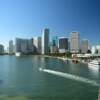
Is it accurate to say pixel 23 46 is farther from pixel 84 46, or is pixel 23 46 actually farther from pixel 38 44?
pixel 84 46

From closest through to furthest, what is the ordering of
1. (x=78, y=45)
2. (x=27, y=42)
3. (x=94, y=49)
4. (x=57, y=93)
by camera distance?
(x=57, y=93) < (x=94, y=49) < (x=78, y=45) < (x=27, y=42)

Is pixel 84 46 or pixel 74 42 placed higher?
pixel 74 42

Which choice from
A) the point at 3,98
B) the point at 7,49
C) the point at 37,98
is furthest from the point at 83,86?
the point at 7,49

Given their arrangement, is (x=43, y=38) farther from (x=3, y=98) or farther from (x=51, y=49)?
(x=3, y=98)

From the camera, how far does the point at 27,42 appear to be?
348ft

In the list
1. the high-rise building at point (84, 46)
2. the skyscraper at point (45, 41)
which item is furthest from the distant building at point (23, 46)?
the high-rise building at point (84, 46)

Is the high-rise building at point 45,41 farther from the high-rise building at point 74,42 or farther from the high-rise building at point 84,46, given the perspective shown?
the high-rise building at point 84,46

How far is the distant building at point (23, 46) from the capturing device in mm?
102562

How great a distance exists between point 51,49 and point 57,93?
86.4 metres

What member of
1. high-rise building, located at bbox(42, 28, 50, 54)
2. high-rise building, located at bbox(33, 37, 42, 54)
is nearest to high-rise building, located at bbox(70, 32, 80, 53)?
high-rise building, located at bbox(42, 28, 50, 54)

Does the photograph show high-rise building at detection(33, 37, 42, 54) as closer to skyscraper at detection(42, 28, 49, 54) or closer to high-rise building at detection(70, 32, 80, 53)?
skyscraper at detection(42, 28, 49, 54)

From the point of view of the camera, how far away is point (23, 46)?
339ft

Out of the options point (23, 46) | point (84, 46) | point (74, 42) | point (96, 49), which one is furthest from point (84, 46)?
point (23, 46)

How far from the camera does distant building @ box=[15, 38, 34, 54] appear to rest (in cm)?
10256
